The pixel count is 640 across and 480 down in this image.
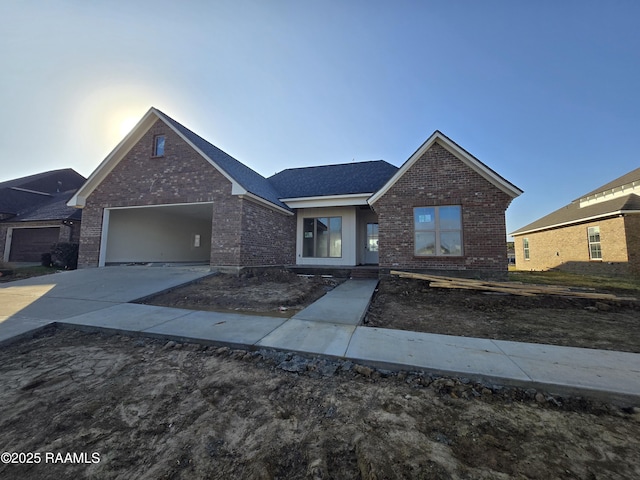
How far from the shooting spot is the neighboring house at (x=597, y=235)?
1427 cm

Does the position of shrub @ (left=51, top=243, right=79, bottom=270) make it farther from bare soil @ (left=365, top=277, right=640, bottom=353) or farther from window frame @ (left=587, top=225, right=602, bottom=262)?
window frame @ (left=587, top=225, right=602, bottom=262)

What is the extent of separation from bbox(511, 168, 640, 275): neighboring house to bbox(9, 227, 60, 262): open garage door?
32.4 meters

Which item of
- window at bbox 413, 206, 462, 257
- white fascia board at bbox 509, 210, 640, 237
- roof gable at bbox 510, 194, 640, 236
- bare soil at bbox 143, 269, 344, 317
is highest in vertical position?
roof gable at bbox 510, 194, 640, 236

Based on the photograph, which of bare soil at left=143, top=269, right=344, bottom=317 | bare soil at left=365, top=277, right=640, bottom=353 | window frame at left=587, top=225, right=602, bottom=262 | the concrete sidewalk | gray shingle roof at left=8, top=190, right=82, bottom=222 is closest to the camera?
the concrete sidewalk

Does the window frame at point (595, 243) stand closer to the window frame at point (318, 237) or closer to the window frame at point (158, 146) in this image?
the window frame at point (318, 237)

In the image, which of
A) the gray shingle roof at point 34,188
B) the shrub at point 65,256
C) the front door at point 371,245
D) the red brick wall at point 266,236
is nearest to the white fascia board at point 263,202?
the red brick wall at point 266,236

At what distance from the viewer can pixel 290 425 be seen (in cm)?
239

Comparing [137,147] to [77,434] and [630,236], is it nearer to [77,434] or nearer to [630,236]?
[77,434]

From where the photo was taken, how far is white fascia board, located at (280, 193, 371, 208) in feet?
42.6

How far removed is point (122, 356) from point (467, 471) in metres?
4.31

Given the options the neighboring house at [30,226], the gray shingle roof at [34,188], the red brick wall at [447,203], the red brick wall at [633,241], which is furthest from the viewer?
the gray shingle roof at [34,188]

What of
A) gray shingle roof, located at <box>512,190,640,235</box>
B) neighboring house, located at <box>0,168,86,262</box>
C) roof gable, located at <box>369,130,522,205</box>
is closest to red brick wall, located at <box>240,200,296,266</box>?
roof gable, located at <box>369,130,522,205</box>

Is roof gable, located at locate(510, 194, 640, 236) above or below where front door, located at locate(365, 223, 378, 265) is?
→ above

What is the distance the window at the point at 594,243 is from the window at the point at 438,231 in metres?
12.7
